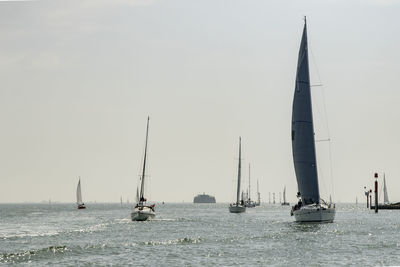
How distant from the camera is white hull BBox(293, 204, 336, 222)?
58.3 m

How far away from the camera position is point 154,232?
5656 cm

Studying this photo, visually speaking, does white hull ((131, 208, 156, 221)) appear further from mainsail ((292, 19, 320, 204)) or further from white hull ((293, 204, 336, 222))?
white hull ((293, 204, 336, 222))

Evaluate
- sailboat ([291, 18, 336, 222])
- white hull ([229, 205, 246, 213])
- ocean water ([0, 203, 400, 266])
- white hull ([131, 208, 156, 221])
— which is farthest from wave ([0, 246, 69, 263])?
white hull ([229, 205, 246, 213])

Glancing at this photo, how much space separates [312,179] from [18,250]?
30.2 metres

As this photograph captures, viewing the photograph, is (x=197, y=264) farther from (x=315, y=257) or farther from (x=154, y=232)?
(x=154, y=232)

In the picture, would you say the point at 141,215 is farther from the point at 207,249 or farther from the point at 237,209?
the point at 237,209

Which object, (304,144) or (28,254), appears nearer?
(28,254)

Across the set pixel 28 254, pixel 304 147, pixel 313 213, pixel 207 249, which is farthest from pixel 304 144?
pixel 28 254

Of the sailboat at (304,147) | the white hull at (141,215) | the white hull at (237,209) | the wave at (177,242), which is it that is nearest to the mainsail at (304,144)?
the sailboat at (304,147)

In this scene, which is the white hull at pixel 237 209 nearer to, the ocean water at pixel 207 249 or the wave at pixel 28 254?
the ocean water at pixel 207 249

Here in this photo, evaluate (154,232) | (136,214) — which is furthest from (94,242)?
(136,214)

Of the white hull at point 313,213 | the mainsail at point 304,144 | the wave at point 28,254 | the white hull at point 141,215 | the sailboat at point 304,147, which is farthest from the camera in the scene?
the white hull at point 141,215

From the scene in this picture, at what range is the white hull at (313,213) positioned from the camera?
58.3 meters

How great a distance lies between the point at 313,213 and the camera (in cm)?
5822
